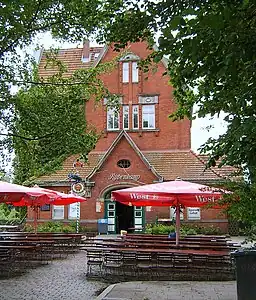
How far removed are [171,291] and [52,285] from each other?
3.09 metres

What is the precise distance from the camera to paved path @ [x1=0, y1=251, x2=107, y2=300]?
34.3 feet

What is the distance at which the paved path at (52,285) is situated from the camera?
34.3ft

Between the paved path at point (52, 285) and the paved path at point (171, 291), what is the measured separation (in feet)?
2.17

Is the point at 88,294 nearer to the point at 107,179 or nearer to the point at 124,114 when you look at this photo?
the point at 107,179

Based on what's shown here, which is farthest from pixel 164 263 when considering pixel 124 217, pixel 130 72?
pixel 130 72

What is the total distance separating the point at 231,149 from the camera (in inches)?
260

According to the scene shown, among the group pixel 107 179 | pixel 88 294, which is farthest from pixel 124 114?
pixel 88 294

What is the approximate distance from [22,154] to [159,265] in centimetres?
524

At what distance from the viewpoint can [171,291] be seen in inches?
421

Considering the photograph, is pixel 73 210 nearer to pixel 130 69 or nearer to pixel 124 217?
pixel 124 217

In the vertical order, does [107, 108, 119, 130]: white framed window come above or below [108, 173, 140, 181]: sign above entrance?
above

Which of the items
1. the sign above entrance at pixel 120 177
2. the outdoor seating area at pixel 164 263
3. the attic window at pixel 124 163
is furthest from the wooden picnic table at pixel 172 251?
the attic window at pixel 124 163

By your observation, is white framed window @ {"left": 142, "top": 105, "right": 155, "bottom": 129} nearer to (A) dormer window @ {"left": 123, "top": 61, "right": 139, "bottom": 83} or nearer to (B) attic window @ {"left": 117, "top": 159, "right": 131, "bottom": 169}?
(A) dormer window @ {"left": 123, "top": 61, "right": 139, "bottom": 83}

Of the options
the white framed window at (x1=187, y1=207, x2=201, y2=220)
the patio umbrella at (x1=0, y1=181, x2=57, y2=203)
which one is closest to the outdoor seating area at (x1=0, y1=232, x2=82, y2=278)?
the patio umbrella at (x1=0, y1=181, x2=57, y2=203)
